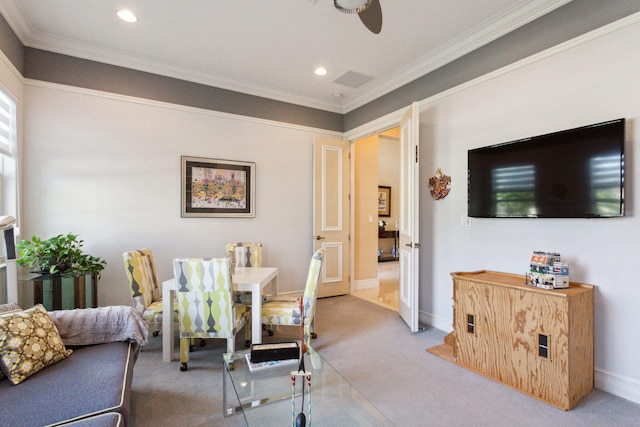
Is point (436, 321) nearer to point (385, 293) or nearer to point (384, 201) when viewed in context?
point (385, 293)

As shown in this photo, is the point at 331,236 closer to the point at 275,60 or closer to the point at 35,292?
the point at 275,60

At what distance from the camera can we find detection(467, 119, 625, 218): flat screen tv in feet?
7.01

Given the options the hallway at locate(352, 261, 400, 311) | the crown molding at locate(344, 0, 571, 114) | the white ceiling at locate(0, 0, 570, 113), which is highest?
the white ceiling at locate(0, 0, 570, 113)

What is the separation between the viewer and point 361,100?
15.4 feet

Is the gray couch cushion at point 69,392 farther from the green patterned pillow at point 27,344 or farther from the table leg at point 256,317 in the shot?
the table leg at point 256,317

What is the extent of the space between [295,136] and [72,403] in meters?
3.92

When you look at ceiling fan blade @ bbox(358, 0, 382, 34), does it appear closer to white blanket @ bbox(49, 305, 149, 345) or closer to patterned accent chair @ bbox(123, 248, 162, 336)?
white blanket @ bbox(49, 305, 149, 345)

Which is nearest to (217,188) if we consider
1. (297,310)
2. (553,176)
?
(297,310)

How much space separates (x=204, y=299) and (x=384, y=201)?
7.03 m

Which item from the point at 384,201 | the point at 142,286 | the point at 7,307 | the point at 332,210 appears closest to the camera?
the point at 7,307

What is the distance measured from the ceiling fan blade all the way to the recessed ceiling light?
7.26 ft

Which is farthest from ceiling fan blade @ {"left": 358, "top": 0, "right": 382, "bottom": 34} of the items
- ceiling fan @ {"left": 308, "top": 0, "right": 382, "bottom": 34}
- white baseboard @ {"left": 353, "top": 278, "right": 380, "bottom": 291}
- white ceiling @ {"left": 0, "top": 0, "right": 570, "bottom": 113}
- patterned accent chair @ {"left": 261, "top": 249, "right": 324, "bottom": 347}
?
white baseboard @ {"left": 353, "top": 278, "right": 380, "bottom": 291}

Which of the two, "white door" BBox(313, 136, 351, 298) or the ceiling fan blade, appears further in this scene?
"white door" BBox(313, 136, 351, 298)

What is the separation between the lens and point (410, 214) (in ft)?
11.5
